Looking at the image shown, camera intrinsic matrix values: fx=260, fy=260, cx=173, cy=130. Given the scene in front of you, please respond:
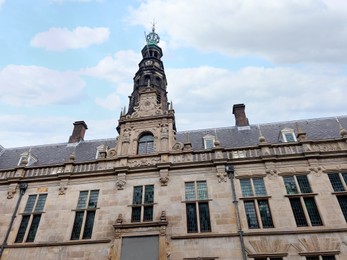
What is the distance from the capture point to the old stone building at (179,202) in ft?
43.7

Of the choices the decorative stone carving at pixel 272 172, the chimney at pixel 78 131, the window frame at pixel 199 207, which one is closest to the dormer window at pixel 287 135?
the decorative stone carving at pixel 272 172

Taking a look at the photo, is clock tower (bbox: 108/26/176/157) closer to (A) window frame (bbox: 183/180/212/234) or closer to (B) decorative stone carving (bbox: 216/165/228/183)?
(A) window frame (bbox: 183/180/212/234)

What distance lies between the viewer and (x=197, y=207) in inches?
583

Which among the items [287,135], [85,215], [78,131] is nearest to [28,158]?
[78,131]

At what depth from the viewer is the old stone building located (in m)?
13.3

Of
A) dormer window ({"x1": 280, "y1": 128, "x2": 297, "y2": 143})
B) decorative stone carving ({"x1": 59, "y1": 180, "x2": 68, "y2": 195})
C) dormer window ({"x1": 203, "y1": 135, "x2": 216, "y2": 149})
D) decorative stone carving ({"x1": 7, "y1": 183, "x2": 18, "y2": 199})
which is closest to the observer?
decorative stone carving ({"x1": 59, "y1": 180, "x2": 68, "y2": 195})

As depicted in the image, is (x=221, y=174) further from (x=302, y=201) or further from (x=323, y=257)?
(x=323, y=257)

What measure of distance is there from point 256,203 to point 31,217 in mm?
13384

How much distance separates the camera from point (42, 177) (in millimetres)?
17391

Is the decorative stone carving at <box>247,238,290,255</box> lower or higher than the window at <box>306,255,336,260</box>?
higher

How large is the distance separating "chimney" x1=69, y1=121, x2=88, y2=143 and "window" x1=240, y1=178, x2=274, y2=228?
1609cm

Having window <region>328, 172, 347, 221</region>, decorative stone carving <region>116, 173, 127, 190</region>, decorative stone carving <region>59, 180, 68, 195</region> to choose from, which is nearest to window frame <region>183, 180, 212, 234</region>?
decorative stone carving <region>116, 173, 127, 190</region>

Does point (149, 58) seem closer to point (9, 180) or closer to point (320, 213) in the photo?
point (9, 180)

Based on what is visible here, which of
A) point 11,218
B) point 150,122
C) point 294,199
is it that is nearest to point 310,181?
point 294,199
